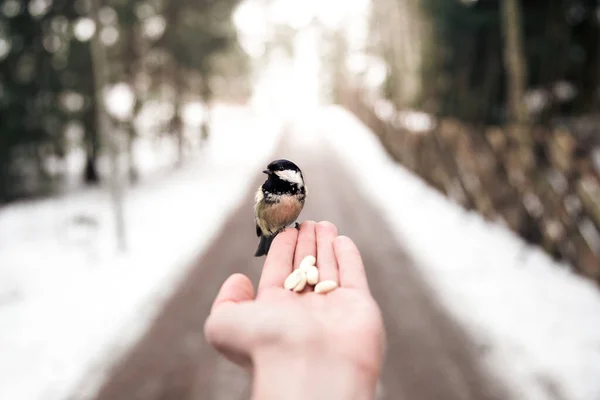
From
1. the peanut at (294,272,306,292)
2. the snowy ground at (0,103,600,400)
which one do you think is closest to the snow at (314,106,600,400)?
the snowy ground at (0,103,600,400)

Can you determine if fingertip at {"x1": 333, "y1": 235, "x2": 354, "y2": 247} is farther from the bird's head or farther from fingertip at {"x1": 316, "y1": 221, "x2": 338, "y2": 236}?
the bird's head

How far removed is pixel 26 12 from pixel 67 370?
9.24 meters

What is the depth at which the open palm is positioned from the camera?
105 centimetres

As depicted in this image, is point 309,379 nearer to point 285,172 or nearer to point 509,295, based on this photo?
point 285,172

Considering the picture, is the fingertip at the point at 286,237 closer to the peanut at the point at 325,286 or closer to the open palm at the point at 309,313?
the open palm at the point at 309,313

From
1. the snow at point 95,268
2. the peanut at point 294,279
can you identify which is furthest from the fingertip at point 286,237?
the snow at point 95,268

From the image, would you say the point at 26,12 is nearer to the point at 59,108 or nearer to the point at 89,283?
the point at 59,108

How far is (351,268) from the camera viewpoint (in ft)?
3.82

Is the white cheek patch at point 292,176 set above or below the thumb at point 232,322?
above

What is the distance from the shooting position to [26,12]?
11.0 meters

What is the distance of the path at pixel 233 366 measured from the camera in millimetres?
4445

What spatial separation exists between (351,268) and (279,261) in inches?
7.3

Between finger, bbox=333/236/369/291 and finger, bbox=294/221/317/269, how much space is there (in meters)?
0.06

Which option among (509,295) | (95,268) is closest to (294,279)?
(509,295)
